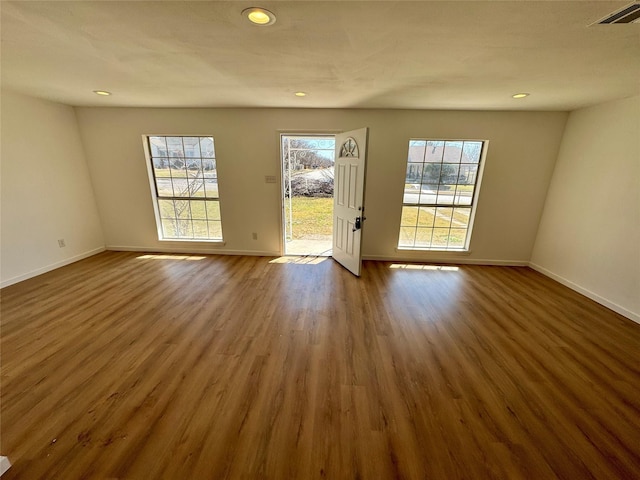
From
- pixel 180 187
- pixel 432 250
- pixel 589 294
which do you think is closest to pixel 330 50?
pixel 432 250

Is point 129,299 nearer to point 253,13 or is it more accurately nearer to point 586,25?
point 253,13

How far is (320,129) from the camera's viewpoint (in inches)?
143

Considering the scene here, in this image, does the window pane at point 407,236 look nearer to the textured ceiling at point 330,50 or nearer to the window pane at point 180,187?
the textured ceiling at point 330,50

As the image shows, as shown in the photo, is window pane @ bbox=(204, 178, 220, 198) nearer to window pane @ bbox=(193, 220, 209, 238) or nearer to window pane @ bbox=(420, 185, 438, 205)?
window pane @ bbox=(193, 220, 209, 238)

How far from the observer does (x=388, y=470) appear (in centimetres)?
120

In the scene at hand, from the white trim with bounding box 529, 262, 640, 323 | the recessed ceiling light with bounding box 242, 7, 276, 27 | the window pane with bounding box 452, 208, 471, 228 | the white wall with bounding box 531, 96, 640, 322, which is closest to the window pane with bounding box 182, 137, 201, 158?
the recessed ceiling light with bounding box 242, 7, 276, 27

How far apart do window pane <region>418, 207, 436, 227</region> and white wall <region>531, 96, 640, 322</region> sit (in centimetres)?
165

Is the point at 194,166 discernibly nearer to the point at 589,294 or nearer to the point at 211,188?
the point at 211,188

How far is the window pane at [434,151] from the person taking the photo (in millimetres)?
3662

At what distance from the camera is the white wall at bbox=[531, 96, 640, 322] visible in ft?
8.48

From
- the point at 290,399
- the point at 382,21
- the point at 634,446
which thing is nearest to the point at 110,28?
the point at 382,21

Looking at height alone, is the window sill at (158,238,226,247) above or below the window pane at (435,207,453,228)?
below

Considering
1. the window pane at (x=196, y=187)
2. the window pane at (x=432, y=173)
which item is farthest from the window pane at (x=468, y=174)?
the window pane at (x=196, y=187)

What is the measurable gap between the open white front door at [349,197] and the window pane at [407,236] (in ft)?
3.50
